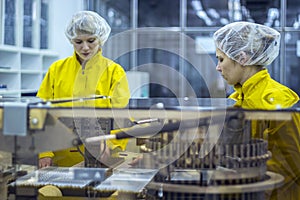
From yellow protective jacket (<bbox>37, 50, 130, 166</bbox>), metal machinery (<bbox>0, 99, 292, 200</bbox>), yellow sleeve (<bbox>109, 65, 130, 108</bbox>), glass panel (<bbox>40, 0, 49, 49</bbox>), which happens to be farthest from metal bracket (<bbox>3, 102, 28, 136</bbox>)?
glass panel (<bbox>40, 0, 49, 49</bbox>)

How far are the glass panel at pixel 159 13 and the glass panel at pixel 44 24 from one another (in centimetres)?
155

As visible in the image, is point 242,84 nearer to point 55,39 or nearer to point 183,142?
point 183,142

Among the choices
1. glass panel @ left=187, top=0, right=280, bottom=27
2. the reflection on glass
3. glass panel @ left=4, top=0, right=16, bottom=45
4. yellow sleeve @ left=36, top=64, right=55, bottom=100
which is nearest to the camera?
yellow sleeve @ left=36, top=64, right=55, bottom=100

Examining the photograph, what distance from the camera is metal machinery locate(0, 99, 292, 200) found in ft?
3.69

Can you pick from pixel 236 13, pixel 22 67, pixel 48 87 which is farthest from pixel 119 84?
pixel 236 13

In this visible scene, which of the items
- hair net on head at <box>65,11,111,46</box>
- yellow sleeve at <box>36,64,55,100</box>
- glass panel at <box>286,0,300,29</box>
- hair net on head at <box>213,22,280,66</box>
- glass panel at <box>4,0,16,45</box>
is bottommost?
yellow sleeve at <box>36,64,55,100</box>

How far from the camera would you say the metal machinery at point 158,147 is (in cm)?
112

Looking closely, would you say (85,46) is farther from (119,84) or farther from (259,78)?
(259,78)

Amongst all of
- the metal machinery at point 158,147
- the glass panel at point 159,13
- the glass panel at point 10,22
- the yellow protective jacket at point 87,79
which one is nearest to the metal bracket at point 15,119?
the metal machinery at point 158,147

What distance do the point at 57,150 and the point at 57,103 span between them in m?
0.12

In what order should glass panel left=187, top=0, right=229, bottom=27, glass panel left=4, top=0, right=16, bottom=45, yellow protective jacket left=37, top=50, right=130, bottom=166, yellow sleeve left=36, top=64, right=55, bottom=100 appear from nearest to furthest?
yellow protective jacket left=37, top=50, right=130, bottom=166
yellow sleeve left=36, top=64, right=55, bottom=100
glass panel left=4, top=0, right=16, bottom=45
glass panel left=187, top=0, right=229, bottom=27

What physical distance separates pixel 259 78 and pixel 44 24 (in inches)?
164

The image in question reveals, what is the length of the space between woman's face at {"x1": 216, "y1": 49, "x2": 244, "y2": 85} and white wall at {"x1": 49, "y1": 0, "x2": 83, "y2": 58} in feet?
13.0

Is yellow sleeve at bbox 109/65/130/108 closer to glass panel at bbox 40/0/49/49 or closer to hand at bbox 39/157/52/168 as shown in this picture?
hand at bbox 39/157/52/168
